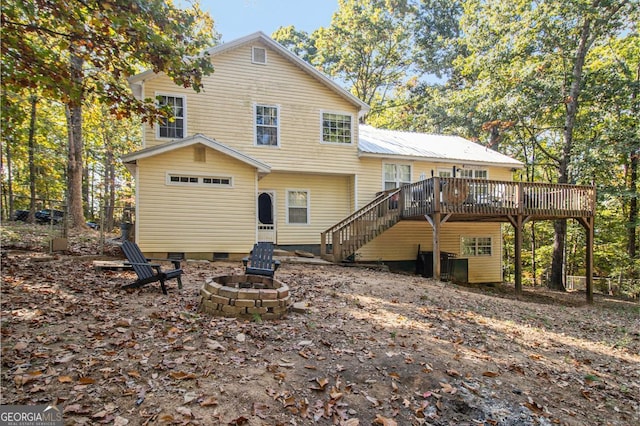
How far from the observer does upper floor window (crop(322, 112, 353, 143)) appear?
14.2 meters

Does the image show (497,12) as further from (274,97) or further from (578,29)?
(274,97)

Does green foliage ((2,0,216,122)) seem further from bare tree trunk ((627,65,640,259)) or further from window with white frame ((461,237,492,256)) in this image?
bare tree trunk ((627,65,640,259))

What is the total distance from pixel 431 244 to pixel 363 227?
5.00 meters

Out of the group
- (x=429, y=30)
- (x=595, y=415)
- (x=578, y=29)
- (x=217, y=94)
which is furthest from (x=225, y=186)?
(x=429, y=30)

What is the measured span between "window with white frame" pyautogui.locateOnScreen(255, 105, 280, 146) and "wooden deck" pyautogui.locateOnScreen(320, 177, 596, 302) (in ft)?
13.9

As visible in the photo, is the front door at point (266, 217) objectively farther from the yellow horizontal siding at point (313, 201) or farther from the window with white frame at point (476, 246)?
the window with white frame at point (476, 246)

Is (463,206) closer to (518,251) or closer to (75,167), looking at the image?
(518,251)

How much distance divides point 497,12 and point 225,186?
1676cm

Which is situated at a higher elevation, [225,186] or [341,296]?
[225,186]

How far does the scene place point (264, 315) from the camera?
5.31m

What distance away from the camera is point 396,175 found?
50.3ft

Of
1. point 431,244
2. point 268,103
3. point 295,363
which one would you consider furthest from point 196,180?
point 431,244

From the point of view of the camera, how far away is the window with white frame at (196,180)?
10.9 m

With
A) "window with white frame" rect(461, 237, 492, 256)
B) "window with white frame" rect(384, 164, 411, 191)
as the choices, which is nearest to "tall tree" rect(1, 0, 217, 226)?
"window with white frame" rect(384, 164, 411, 191)
